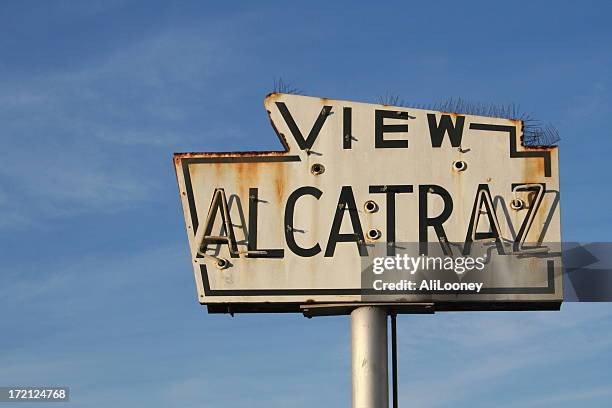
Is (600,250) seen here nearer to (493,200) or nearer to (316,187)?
(493,200)

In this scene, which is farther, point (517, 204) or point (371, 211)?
point (371, 211)

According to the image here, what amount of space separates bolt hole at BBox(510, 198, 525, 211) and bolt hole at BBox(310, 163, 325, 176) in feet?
11.0

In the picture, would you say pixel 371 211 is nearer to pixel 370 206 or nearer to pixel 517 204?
pixel 370 206

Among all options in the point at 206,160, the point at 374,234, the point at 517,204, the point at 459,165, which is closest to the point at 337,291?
the point at 374,234

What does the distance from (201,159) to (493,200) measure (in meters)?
5.19

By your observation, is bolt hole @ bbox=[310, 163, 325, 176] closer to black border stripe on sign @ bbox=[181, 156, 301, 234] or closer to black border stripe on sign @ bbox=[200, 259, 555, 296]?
black border stripe on sign @ bbox=[181, 156, 301, 234]

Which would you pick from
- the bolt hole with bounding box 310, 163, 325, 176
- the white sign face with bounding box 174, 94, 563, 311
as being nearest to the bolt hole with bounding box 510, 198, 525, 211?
the white sign face with bounding box 174, 94, 563, 311

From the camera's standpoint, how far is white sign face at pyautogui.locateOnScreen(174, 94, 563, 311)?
25.7 m

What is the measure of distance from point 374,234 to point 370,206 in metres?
0.51

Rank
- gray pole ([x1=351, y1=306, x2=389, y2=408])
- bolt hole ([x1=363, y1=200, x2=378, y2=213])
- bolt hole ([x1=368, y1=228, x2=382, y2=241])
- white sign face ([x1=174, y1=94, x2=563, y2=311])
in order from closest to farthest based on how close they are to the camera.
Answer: gray pole ([x1=351, y1=306, x2=389, y2=408]) → white sign face ([x1=174, y1=94, x2=563, y2=311]) → bolt hole ([x1=368, y1=228, x2=382, y2=241]) → bolt hole ([x1=363, y1=200, x2=378, y2=213])

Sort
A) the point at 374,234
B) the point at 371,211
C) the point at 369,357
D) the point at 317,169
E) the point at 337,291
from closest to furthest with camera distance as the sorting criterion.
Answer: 1. the point at 369,357
2. the point at 337,291
3. the point at 374,234
4. the point at 371,211
5. the point at 317,169

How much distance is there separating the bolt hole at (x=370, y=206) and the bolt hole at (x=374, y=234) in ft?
1.13

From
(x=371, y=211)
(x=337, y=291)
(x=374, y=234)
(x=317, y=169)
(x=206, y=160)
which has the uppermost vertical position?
(x=206, y=160)

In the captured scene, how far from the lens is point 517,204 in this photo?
25766 millimetres
